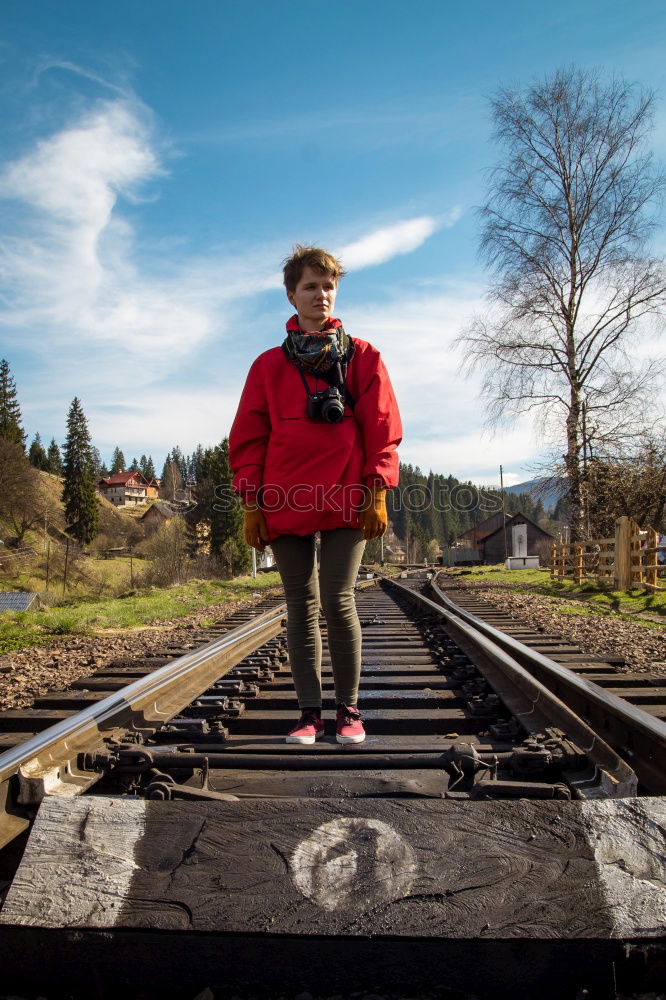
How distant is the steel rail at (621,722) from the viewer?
6.77ft

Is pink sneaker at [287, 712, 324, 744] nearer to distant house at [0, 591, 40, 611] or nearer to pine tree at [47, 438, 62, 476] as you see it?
distant house at [0, 591, 40, 611]

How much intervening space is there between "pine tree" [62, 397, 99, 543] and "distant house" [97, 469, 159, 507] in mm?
67358

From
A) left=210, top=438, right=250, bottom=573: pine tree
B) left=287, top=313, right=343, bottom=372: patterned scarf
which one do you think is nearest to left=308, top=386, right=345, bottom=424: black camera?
left=287, top=313, right=343, bottom=372: patterned scarf

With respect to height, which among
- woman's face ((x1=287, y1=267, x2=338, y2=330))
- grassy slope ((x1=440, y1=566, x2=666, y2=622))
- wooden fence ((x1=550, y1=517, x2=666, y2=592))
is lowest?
grassy slope ((x1=440, y1=566, x2=666, y2=622))

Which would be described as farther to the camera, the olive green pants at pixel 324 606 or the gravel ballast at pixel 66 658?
the gravel ballast at pixel 66 658

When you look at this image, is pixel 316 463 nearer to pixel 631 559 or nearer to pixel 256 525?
pixel 256 525

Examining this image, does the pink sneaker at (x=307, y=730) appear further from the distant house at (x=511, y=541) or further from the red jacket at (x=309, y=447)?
the distant house at (x=511, y=541)

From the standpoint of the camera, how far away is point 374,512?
2436mm

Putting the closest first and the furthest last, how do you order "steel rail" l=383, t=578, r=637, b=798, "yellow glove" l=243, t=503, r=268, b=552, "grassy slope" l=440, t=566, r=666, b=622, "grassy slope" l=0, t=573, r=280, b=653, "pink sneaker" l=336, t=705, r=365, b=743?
"steel rail" l=383, t=578, r=637, b=798, "pink sneaker" l=336, t=705, r=365, b=743, "yellow glove" l=243, t=503, r=268, b=552, "grassy slope" l=0, t=573, r=280, b=653, "grassy slope" l=440, t=566, r=666, b=622

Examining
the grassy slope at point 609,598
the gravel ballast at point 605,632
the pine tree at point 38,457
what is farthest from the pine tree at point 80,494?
the gravel ballast at point 605,632

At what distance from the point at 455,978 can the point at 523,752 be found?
815 millimetres

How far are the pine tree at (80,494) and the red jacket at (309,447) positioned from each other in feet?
228

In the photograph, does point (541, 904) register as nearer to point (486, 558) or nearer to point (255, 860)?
point (255, 860)

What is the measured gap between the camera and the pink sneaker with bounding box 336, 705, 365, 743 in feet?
7.88
